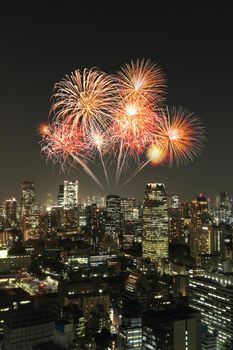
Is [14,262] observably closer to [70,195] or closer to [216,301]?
[216,301]

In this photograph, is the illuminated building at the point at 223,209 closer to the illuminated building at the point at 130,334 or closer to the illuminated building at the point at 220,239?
the illuminated building at the point at 220,239

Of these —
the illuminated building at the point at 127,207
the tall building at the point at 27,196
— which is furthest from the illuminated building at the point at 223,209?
the tall building at the point at 27,196

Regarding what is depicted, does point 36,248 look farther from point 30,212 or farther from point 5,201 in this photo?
point 5,201

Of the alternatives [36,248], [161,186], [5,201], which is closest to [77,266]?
[36,248]

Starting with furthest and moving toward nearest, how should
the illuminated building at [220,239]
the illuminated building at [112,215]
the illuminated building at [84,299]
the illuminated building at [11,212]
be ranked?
the illuminated building at [11,212], the illuminated building at [112,215], the illuminated building at [220,239], the illuminated building at [84,299]

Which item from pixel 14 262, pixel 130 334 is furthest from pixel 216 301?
pixel 14 262

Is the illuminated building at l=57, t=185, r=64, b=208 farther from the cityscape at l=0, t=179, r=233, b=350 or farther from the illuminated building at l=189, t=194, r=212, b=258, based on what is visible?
the illuminated building at l=189, t=194, r=212, b=258
